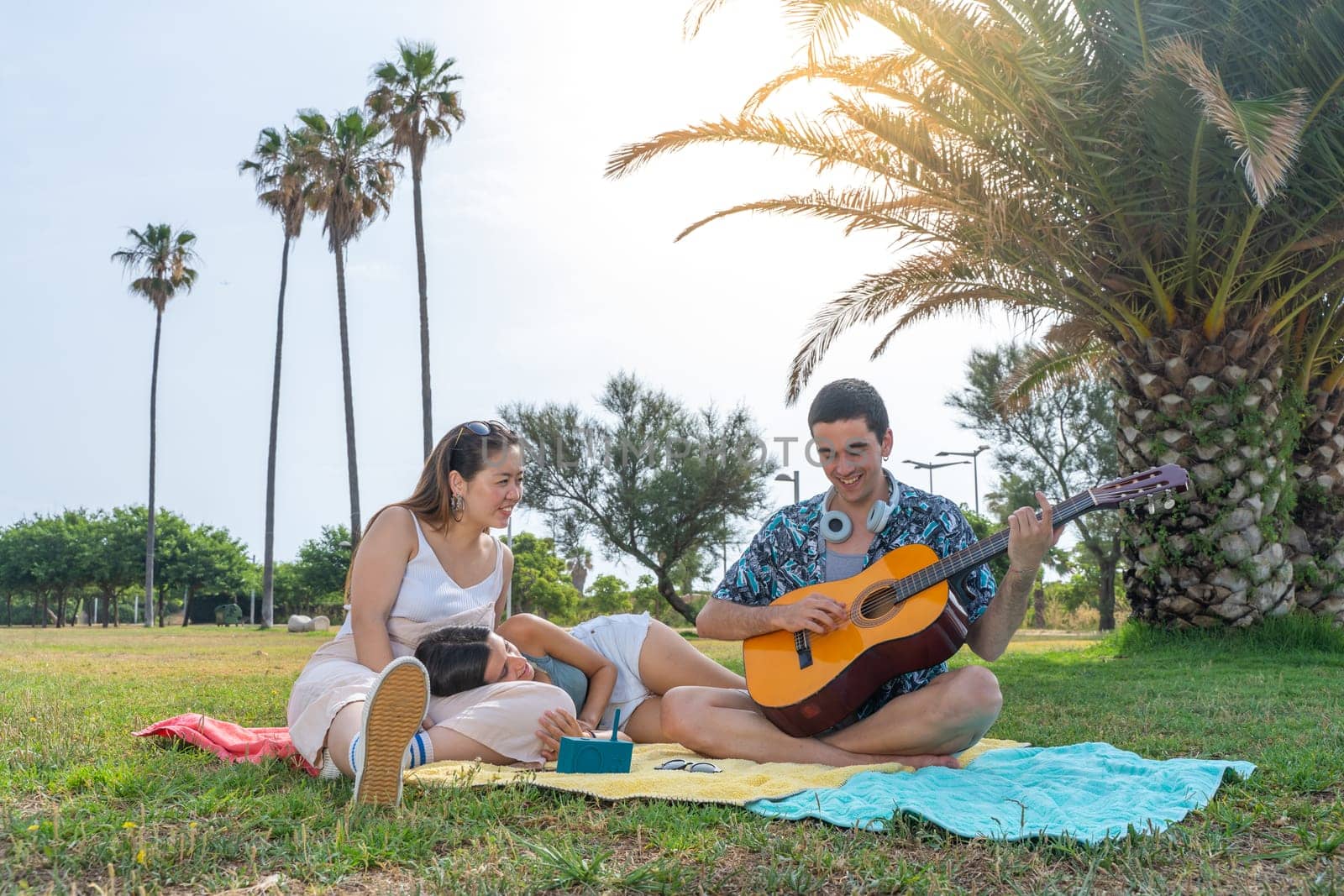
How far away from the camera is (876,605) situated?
3826mm

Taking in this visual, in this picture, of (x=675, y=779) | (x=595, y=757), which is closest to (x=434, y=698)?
(x=595, y=757)

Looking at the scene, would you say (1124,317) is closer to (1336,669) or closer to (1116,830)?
(1336,669)

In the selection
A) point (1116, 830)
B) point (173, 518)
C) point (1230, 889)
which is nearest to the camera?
point (1230, 889)

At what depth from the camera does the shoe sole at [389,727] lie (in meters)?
3.08

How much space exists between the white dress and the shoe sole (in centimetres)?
55

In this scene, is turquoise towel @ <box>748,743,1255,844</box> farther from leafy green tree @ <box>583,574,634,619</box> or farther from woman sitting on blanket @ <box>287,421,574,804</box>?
leafy green tree @ <box>583,574,634,619</box>

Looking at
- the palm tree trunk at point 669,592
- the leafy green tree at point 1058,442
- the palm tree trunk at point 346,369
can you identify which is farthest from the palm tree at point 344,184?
the leafy green tree at point 1058,442

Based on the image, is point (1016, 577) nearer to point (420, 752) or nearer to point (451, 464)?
point (420, 752)

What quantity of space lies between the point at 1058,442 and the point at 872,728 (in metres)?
28.2

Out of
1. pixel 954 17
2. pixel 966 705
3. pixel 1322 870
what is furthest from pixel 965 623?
pixel 954 17

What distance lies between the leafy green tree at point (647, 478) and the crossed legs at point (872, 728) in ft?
75.5

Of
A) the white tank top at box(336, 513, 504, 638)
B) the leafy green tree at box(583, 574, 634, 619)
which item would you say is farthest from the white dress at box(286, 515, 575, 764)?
the leafy green tree at box(583, 574, 634, 619)

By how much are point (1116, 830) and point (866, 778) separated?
2.86ft

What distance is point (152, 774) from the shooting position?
355 cm
